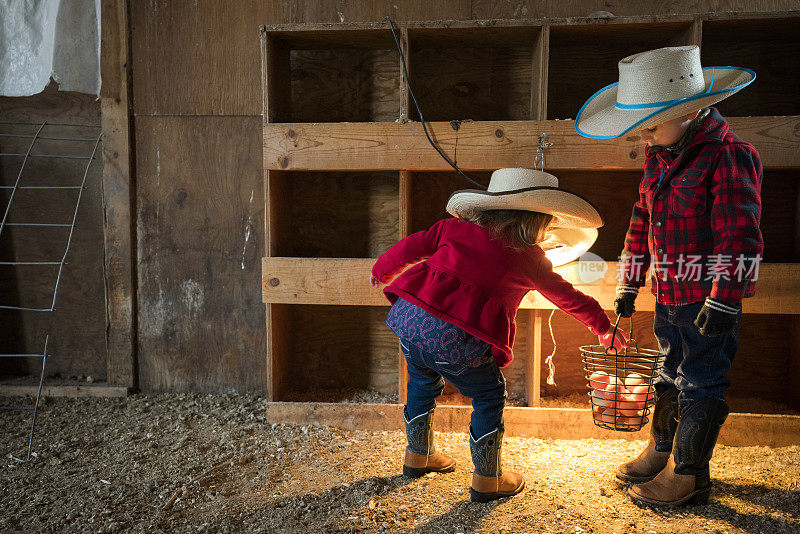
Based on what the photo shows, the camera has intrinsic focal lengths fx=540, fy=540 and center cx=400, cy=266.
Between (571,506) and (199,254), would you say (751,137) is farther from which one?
(199,254)

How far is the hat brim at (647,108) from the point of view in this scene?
182cm

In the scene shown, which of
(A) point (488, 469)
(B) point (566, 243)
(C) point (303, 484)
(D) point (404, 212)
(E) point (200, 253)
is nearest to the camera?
(A) point (488, 469)

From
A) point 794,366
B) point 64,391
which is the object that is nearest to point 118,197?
point 64,391

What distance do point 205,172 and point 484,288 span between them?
6.14ft

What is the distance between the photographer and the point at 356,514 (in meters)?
1.92

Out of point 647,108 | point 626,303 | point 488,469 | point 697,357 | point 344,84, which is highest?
point 344,84

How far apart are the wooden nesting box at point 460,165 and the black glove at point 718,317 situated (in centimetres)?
72

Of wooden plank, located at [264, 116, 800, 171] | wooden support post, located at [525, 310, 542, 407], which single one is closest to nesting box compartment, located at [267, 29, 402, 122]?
wooden plank, located at [264, 116, 800, 171]

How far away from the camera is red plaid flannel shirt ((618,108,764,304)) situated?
69.2 inches

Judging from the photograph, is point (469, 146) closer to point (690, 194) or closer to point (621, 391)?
point (690, 194)

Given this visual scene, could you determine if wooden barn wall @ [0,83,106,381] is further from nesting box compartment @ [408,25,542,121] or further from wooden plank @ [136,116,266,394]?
nesting box compartment @ [408,25,542,121]

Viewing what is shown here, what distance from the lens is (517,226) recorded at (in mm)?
1922

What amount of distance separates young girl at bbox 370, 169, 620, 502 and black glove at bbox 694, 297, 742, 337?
338 millimetres

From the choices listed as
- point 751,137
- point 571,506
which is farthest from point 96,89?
point 751,137
